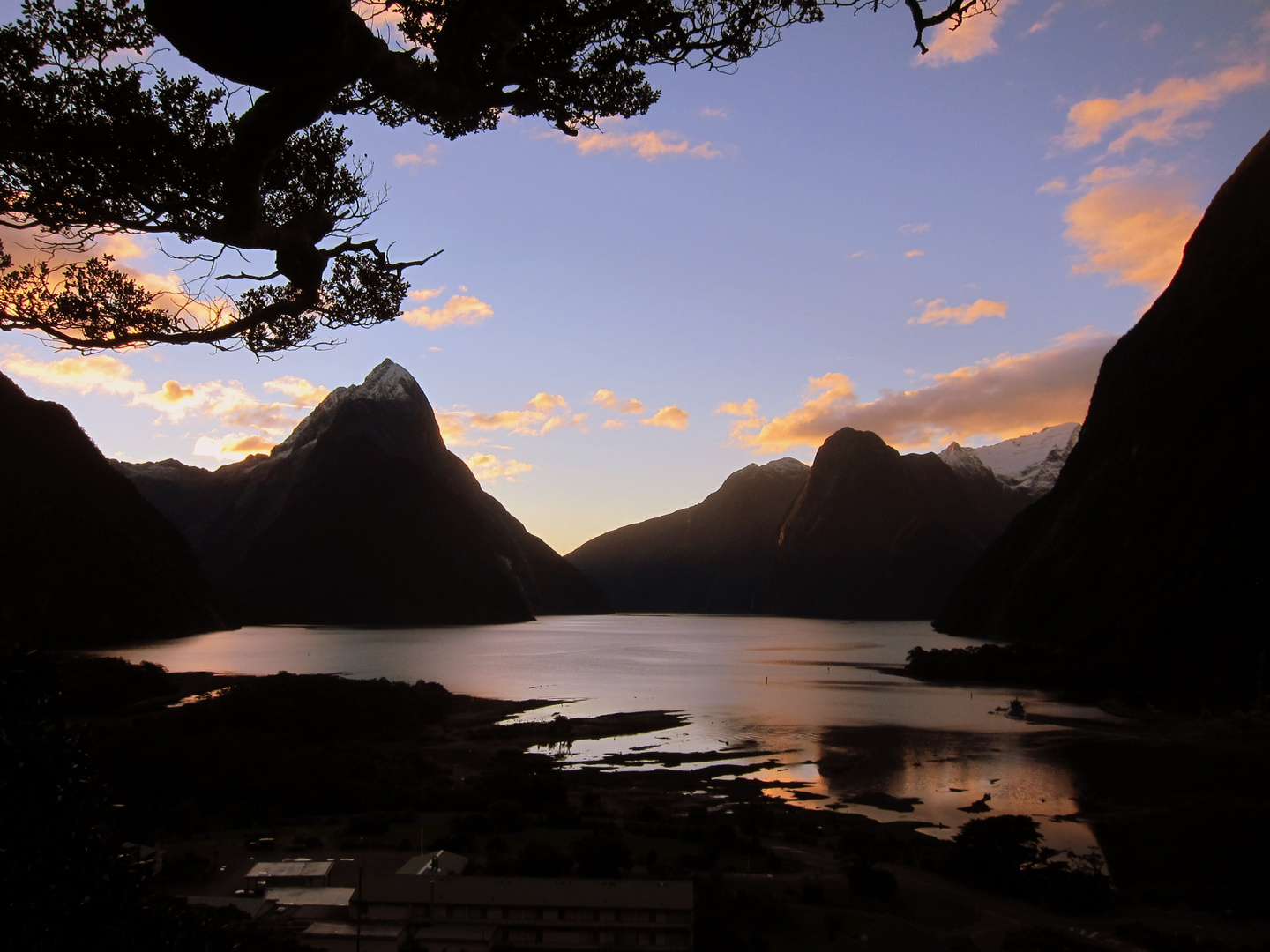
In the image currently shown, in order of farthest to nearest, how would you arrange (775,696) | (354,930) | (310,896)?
(775,696)
(310,896)
(354,930)

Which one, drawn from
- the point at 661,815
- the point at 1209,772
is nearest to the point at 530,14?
the point at 661,815

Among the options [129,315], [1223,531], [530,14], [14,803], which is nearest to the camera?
[530,14]

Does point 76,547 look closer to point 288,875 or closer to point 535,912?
point 288,875

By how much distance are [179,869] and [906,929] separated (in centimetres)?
1480

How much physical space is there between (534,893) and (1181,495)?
72.8m

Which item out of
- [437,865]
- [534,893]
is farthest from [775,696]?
[534,893]

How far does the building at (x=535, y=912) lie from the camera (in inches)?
579

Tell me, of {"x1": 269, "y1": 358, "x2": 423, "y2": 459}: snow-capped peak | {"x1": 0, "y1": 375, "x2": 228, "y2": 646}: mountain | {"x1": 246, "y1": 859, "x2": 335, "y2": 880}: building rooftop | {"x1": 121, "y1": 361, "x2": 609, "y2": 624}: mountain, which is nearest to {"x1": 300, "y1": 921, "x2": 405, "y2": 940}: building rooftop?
{"x1": 246, "y1": 859, "x2": 335, "y2": 880}: building rooftop

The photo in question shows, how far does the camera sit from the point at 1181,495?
70812mm

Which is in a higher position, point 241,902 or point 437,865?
point 241,902

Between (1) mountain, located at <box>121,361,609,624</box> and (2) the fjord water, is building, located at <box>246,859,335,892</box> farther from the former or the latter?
(1) mountain, located at <box>121,361,609,624</box>

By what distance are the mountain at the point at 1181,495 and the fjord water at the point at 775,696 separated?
10.5m

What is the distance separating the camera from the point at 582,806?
90.7 ft

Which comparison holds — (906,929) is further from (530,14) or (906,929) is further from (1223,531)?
(1223,531)
